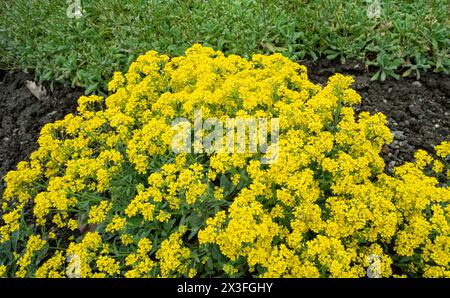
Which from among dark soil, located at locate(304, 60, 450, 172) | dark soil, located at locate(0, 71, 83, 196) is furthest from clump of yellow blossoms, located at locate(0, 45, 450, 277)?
dark soil, located at locate(0, 71, 83, 196)

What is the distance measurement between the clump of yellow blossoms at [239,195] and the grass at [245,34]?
150 cm

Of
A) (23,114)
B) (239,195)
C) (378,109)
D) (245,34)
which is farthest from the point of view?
(23,114)

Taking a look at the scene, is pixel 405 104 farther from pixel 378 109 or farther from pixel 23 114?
pixel 23 114

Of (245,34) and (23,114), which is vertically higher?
(245,34)

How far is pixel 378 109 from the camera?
191 inches

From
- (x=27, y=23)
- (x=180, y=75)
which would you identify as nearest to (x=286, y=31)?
(x=180, y=75)

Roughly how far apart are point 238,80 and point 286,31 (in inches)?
88.0

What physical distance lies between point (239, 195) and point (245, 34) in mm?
3083

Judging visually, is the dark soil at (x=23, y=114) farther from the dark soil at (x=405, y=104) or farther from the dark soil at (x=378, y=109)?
the dark soil at (x=405, y=104)

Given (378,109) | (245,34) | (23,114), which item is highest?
(245,34)

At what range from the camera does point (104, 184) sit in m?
3.32

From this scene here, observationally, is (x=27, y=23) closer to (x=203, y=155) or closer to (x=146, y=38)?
(x=146, y=38)

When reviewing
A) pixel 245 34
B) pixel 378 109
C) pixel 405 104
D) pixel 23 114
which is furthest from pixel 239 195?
pixel 23 114
